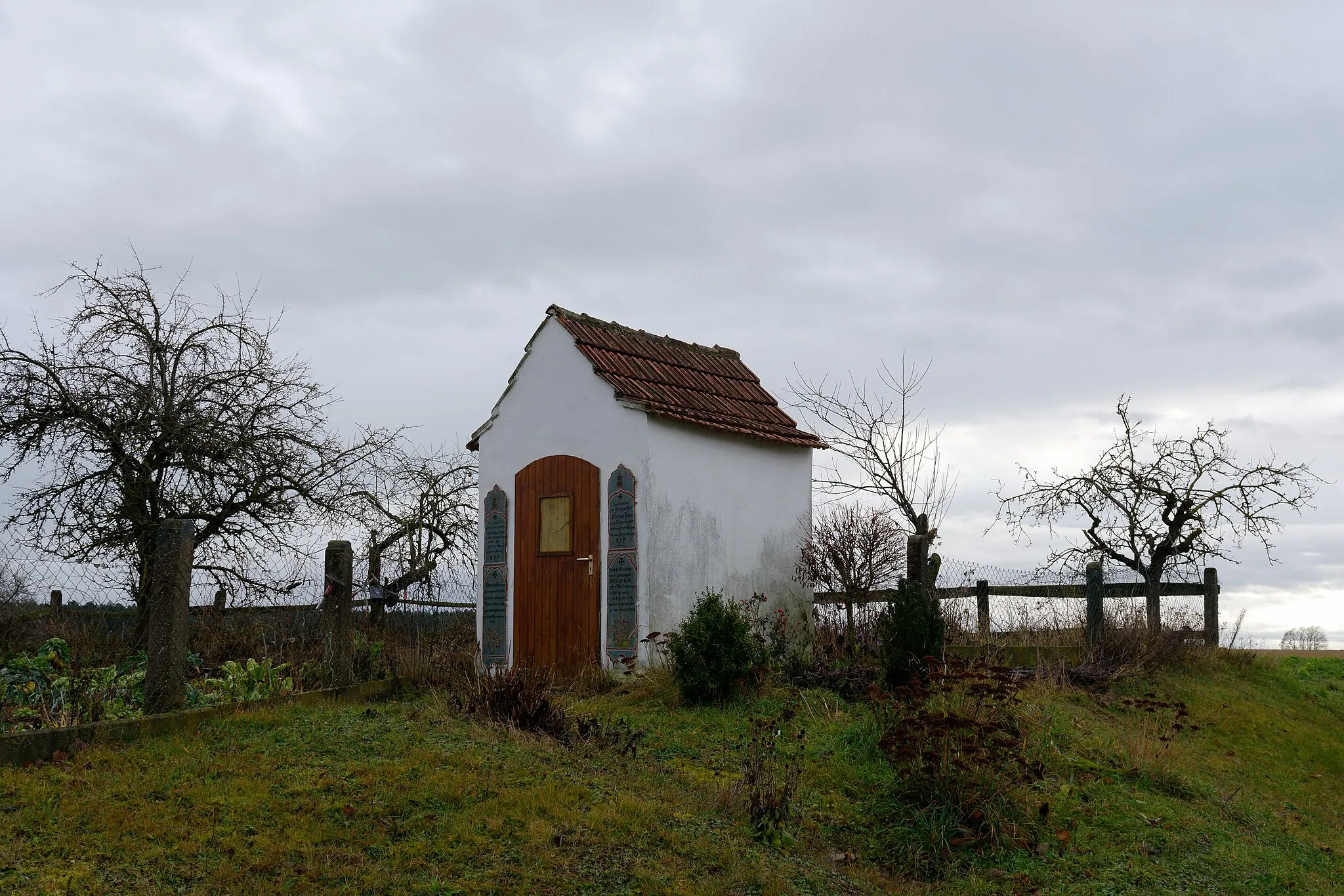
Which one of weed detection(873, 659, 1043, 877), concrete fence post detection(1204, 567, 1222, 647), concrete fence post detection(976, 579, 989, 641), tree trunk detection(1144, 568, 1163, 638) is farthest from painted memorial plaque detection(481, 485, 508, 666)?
concrete fence post detection(1204, 567, 1222, 647)

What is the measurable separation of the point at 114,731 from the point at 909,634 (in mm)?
7730

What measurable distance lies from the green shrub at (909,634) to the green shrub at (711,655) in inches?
60.2

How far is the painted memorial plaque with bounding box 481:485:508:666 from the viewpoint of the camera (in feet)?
49.4

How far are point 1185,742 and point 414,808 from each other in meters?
9.14

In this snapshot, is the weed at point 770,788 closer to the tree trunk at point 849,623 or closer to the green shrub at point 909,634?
the green shrub at point 909,634

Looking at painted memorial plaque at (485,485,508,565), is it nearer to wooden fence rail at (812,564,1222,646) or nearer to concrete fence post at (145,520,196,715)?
wooden fence rail at (812,564,1222,646)

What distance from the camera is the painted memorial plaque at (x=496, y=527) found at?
1527cm

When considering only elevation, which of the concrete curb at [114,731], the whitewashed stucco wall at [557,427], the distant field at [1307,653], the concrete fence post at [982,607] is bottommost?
the distant field at [1307,653]

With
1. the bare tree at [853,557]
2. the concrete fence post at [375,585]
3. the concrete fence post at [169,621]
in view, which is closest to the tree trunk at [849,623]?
the bare tree at [853,557]

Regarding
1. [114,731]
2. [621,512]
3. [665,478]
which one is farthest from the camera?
[665,478]

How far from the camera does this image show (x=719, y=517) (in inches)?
592

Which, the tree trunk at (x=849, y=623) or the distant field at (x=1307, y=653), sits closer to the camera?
the tree trunk at (x=849, y=623)

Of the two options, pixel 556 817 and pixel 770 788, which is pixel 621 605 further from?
pixel 556 817

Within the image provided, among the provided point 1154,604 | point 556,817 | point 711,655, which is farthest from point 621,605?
point 1154,604
